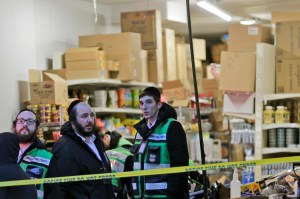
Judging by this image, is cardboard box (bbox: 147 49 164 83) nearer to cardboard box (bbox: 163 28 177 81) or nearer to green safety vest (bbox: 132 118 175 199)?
cardboard box (bbox: 163 28 177 81)

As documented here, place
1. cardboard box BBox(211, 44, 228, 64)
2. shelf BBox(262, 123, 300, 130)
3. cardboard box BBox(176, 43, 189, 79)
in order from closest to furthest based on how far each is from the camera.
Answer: shelf BBox(262, 123, 300, 130) → cardboard box BBox(176, 43, 189, 79) → cardboard box BBox(211, 44, 228, 64)

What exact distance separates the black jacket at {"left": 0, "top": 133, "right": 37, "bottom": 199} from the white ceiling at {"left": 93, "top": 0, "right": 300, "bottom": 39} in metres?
6.57

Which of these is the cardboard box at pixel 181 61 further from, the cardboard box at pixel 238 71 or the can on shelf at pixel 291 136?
the can on shelf at pixel 291 136

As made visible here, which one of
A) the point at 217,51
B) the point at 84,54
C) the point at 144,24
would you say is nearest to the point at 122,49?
the point at 84,54

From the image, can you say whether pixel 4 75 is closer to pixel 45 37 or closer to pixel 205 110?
pixel 45 37

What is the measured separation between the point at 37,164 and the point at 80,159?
491 mm

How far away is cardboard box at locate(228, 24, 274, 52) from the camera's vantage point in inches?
399

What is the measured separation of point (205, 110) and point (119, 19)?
221cm

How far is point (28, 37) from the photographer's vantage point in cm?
1017

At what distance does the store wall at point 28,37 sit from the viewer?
9.53 meters

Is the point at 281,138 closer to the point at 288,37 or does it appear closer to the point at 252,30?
the point at 288,37

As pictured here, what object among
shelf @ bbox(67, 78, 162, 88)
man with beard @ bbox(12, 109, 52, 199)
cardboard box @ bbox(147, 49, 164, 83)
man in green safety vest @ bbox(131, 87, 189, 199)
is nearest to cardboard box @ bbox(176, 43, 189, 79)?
cardboard box @ bbox(147, 49, 164, 83)

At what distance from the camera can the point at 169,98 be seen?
12102mm

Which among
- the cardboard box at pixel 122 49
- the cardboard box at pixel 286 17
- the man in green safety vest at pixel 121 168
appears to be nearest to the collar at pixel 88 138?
the man in green safety vest at pixel 121 168
